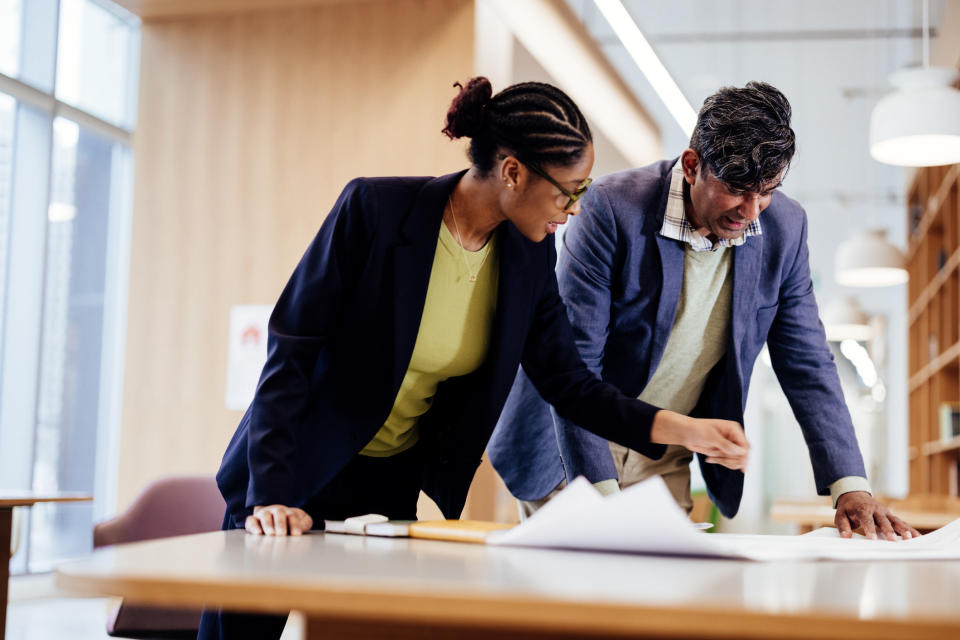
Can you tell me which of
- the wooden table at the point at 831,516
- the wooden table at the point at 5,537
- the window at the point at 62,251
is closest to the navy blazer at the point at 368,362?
the wooden table at the point at 5,537

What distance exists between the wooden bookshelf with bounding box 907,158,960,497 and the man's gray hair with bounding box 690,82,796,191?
Answer: 15.8 ft

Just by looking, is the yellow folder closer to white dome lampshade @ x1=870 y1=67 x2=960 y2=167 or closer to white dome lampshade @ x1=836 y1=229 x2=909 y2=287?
white dome lampshade @ x1=870 y1=67 x2=960 y2=167

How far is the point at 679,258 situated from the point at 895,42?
6695 millimetres

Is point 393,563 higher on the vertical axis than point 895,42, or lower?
lower

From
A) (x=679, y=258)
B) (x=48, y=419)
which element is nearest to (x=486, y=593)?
(x=679, y=258)

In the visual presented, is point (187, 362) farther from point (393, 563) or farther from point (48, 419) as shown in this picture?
point (393, 563)

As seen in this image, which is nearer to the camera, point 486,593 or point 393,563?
point 486,593

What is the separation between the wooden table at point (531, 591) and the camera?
0.64m

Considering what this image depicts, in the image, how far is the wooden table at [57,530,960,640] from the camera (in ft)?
2.09

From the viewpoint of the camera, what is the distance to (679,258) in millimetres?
1915

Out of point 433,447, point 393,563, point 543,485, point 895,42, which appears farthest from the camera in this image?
point 895,42

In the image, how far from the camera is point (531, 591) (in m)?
0.71

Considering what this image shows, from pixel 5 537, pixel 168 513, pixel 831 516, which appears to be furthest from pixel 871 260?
pixel 5 537

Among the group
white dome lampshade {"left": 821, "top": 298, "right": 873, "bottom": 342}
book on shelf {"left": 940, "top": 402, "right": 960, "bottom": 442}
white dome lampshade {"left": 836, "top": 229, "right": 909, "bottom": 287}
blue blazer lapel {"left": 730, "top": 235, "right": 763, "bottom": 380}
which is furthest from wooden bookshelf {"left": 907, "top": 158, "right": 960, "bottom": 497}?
blue blazer lapel {"left": 730, "top": 235, "right": 763, "bottom": 380}
